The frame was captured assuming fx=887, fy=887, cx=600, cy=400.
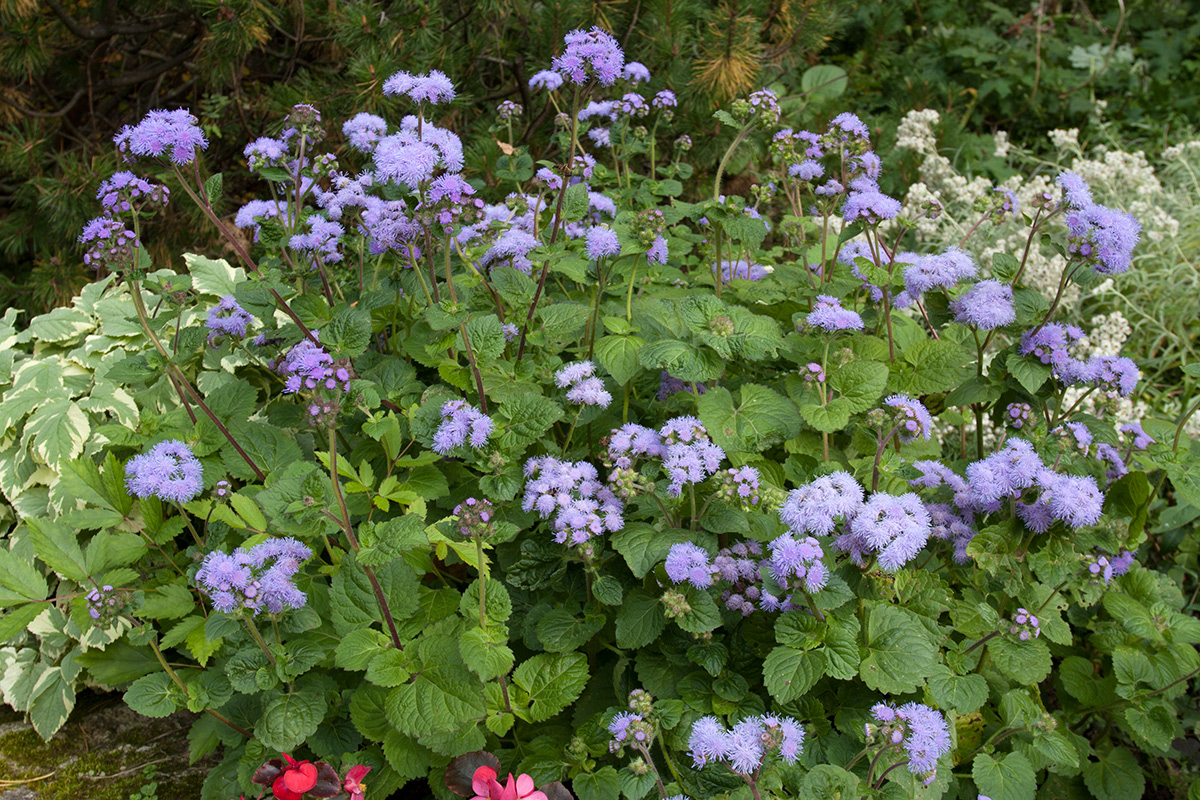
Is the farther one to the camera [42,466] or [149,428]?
[42,466]

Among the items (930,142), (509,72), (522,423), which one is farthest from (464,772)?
(930,142)

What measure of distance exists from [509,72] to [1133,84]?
4.66 meters

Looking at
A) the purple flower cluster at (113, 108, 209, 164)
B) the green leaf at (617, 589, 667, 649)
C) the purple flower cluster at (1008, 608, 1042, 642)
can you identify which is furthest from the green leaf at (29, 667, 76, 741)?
the purple flower cluster at (1008, 608, 1042, 642)

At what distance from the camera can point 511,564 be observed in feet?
7.34

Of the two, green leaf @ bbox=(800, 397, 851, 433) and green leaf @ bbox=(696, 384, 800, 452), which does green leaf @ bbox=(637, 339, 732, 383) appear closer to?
green leaf @ bbox=(696, 384, 800, 452)

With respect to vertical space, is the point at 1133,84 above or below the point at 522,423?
below

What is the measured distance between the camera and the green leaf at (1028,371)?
2266 mm

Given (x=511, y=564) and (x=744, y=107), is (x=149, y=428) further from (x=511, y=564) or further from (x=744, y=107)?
(x=744, y=107)

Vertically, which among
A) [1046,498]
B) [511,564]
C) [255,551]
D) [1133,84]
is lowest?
[1133,84]

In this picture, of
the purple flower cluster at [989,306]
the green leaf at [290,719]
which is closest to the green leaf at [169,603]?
the green leaf at [290,719]

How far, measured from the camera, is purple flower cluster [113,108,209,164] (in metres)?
2.02

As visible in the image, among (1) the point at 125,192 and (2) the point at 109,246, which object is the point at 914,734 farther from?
(1) the point at 125,192

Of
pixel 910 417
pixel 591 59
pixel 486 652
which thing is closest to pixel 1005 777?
pixel 910 417

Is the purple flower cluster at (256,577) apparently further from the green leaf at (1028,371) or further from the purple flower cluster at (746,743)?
the green leaf at (1028,371)
